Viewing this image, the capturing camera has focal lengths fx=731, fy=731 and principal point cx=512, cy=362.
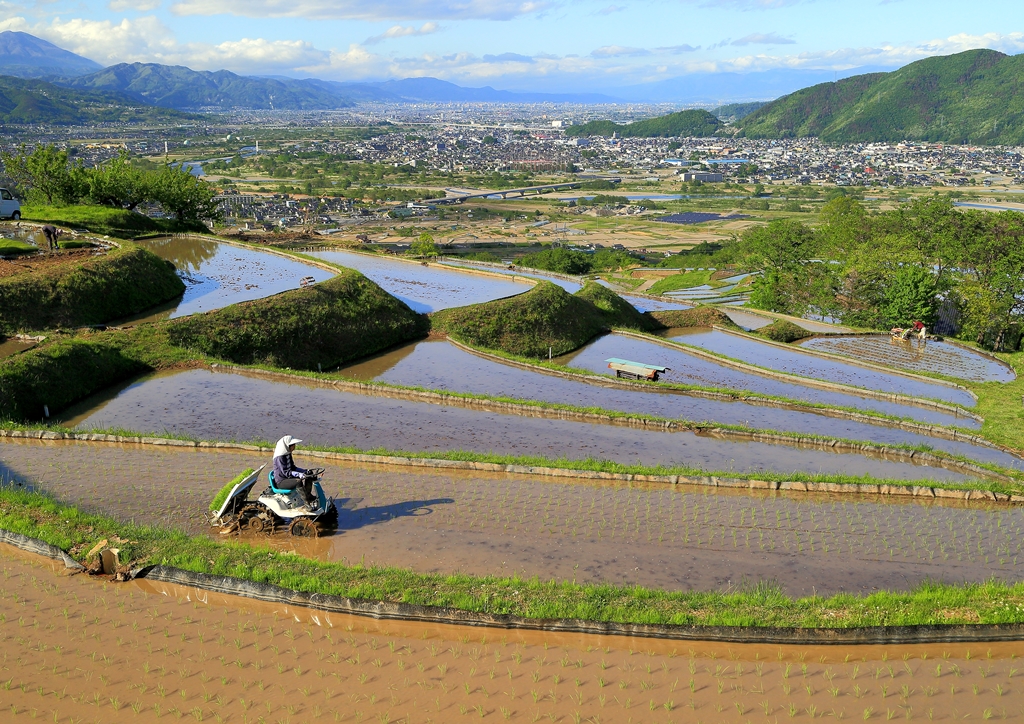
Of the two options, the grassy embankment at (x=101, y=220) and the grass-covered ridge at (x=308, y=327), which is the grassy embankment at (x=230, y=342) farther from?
the grassy embankment at (x=101, y=220)

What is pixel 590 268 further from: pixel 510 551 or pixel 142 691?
pixel 142 691

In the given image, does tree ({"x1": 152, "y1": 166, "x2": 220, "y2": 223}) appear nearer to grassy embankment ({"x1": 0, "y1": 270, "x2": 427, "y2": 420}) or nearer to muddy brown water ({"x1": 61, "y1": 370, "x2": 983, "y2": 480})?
grassy embankment ({"x1": 0, "y1": 270, "x2": 427, "y2": 420})

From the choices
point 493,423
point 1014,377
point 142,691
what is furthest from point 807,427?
point 142,691

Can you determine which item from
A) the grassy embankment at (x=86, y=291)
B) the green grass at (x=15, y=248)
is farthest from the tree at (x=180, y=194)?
the grassy embankment at (x=86, y=291)

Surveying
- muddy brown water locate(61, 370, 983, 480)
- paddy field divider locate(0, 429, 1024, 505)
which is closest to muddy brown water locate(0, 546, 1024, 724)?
paddy field divider locate(0, 429, 1024, 505)

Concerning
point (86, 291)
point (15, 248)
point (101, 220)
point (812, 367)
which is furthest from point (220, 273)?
point (812, 367)

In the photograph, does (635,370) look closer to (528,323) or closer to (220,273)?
(528,323)
